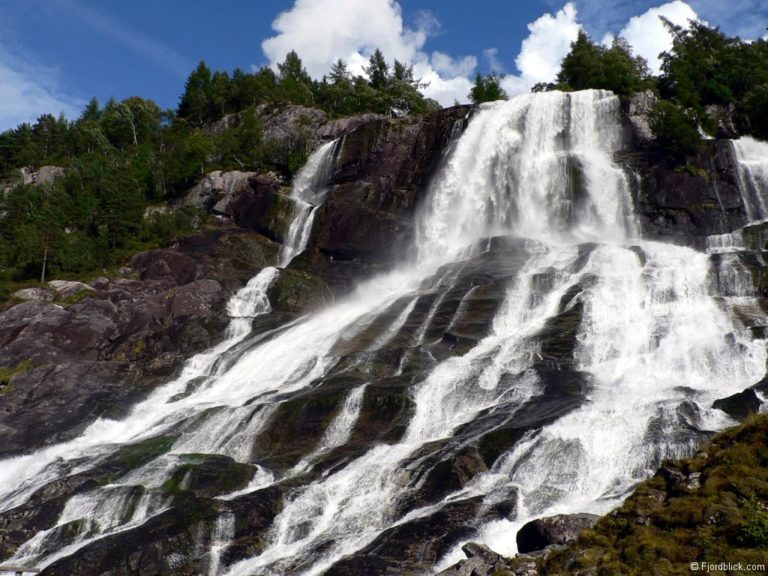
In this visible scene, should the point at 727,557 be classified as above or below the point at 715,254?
below

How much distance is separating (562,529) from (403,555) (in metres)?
Result: 4.75

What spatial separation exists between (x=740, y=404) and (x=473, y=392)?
1054 cm

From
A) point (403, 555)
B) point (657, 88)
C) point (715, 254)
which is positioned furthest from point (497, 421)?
point (657, 88)

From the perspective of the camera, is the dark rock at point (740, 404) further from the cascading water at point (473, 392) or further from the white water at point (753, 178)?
the white water at point (753, 178)

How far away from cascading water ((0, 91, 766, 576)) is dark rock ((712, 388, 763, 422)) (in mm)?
506

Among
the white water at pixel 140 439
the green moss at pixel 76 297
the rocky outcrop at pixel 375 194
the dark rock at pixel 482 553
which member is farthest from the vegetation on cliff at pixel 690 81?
the green moss at pixel 76 297

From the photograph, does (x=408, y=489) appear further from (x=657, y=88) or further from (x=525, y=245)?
(x=657, y=88)

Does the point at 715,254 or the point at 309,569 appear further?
the point at 715,254

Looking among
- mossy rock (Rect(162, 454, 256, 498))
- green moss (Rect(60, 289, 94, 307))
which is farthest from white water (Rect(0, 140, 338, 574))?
green moss (Rect(60, 289, 94, 307))

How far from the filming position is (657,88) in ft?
209

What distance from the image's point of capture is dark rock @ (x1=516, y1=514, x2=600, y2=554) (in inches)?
579

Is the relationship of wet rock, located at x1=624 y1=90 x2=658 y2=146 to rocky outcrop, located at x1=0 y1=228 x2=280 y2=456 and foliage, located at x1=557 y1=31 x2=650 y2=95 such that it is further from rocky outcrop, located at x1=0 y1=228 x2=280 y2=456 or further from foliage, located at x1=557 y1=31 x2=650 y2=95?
rocky outcrop, located at x1=0 y1=228 x2=280 y2=456

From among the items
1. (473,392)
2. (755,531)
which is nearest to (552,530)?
(755,531)

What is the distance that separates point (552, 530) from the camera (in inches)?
587
